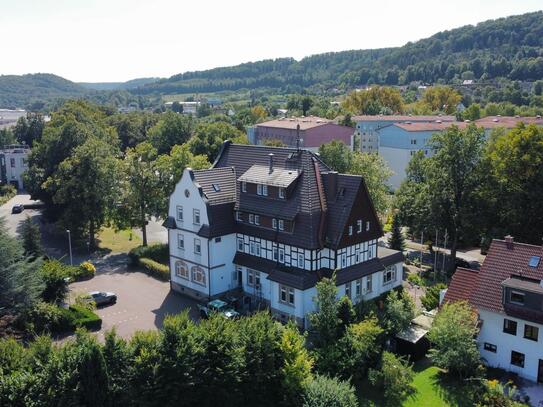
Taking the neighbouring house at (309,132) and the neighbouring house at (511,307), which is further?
the neighbouring house at (309,132)

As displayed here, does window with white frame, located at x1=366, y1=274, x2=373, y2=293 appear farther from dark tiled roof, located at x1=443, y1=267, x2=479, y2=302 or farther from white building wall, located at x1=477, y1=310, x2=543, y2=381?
white building wall, located at x1=477, y1=310, x2=543, y2=381

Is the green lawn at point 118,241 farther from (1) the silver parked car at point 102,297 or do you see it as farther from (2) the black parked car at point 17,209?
(2) the black parked car at point 17,209

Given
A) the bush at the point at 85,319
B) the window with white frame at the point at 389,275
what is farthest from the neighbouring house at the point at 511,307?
the bush at the point at 85,319

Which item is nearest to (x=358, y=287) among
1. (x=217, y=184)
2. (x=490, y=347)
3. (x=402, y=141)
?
(x=490, y=347)

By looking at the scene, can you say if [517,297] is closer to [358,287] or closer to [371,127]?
[358,287]

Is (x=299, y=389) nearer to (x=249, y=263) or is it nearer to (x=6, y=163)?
(x=249, y=263)

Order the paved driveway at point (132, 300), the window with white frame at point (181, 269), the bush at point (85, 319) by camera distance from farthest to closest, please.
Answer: the window with white frame at point (181, 269) < the paved driveway at point (132, 300) < the bush at point (85, 319)

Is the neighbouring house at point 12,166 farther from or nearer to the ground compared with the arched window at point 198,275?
farther from the ground

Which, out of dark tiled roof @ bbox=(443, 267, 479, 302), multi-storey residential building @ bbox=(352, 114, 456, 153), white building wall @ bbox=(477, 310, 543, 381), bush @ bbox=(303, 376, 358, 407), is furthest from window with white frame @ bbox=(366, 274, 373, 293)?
multi-storey residential building @ bbox=(352, 114, 456, 153)
